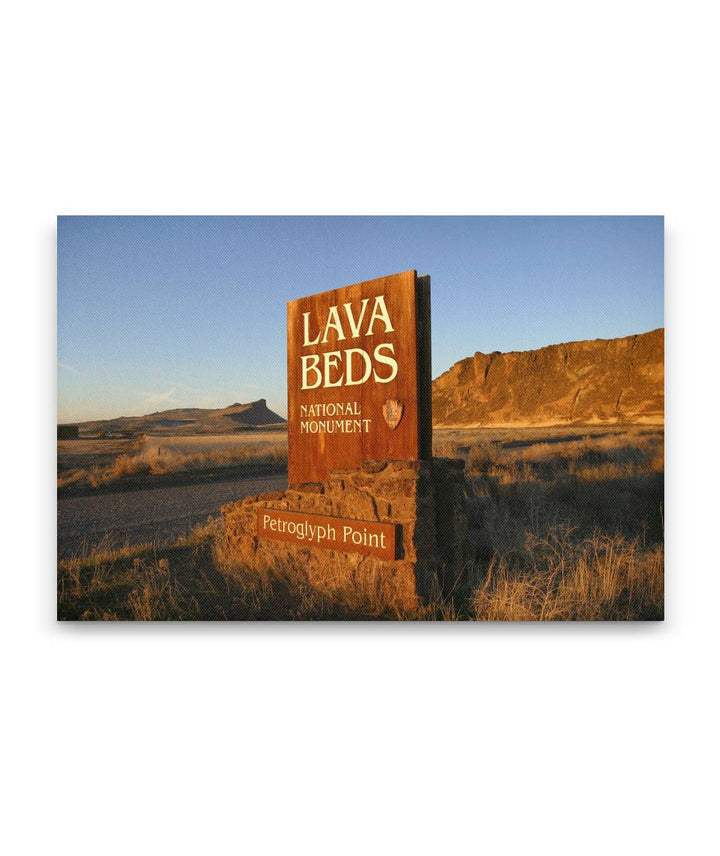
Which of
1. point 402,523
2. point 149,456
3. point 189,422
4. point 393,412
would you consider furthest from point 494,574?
point 149,456

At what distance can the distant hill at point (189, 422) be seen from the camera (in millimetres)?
4434

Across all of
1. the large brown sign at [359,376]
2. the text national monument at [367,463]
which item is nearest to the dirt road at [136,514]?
the text national monument at [367,463]

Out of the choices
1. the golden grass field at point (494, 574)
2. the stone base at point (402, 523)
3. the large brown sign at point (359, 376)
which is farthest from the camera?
the golden grass field at point (494, 574)

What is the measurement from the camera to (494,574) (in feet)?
13.5

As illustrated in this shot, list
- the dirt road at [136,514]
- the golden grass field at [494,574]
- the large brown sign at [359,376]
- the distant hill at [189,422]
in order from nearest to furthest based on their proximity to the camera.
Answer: the large brown sign at [359,376], the golden grass field at [494,574], the dirt road at [136,514], the distant hill at [189,422]

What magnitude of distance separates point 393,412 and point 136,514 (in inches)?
119

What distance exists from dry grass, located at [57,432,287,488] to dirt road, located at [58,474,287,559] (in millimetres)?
183

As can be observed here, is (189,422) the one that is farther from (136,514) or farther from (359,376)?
(359,376)

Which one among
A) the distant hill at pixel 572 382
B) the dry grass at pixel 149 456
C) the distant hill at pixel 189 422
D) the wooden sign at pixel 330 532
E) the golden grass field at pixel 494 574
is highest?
the distant hill at pixel 572 382

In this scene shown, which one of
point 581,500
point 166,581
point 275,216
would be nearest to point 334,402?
point 275,216

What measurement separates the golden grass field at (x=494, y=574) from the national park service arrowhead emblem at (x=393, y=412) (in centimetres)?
120

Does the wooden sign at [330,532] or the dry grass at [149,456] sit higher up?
the dry grass at [149,456]

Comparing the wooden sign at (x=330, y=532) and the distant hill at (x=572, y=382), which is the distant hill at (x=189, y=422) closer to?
the wooden sign at (x=330, y=532)

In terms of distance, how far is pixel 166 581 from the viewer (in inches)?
168
